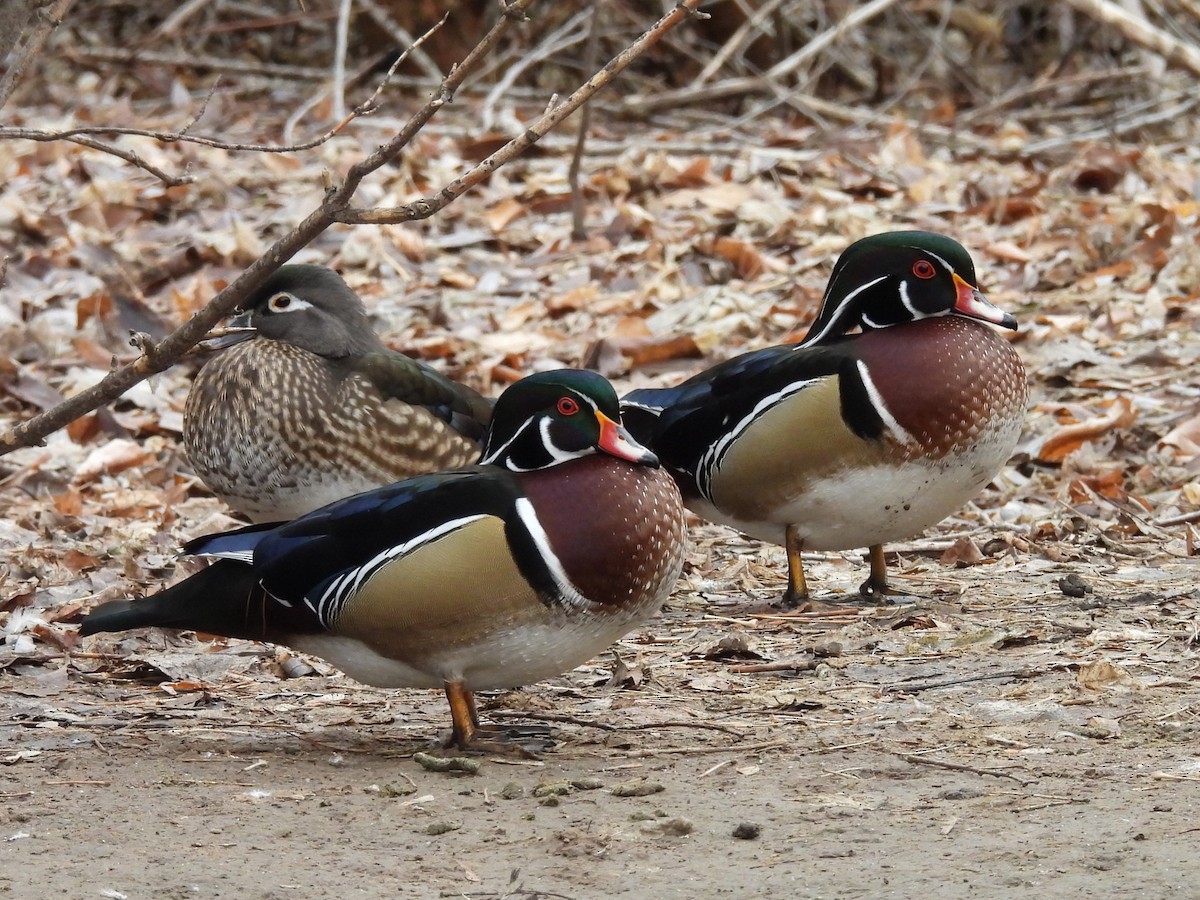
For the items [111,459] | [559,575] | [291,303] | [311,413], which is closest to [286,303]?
[291,303]

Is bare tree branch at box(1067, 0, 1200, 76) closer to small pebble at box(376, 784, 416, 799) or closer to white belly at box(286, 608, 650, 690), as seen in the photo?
white belly at box(286, 608, 650, 690)

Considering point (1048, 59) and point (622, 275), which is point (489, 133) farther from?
point (1048, 59)

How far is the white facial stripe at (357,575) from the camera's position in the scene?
304cm

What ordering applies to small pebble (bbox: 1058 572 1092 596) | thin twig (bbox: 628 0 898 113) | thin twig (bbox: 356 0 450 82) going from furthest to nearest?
thin twig (bbox: 356 0 450 82), thin twig (bbox: 628 0 898 113), small pebble (bbox: 1058 572 1092 596)

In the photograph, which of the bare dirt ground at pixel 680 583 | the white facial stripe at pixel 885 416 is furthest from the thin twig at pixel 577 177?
the white facial stripe at pixel 885 416

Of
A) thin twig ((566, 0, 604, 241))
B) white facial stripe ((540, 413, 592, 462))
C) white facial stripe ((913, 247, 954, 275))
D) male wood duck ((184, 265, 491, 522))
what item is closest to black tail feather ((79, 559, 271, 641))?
white facial stripe ((540, 413, 592, 462))

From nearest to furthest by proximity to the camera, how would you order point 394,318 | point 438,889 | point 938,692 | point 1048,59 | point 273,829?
point 438,889, point 273,829, point 938,692, point 394,318, point 1048,59

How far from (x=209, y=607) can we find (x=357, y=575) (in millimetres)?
319

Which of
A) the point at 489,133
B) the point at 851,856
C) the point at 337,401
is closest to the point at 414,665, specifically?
the point at 851,856

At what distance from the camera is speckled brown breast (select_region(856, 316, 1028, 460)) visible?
3.79m

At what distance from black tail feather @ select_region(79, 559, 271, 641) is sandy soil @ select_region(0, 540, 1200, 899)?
23cm

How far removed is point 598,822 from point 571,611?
0.40 meters

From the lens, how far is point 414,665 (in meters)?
3.08

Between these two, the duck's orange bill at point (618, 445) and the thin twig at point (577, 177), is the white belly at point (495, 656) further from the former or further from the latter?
the thin twig at point (577, 177)
